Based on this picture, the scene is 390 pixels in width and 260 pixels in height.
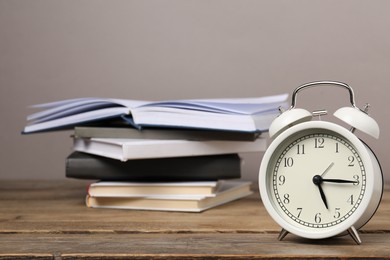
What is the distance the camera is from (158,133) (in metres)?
1.54

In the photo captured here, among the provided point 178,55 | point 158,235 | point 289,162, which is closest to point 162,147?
point 158,235

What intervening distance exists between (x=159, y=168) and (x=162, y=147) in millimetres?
66

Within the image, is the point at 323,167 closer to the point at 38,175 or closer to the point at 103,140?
the point at 103,140

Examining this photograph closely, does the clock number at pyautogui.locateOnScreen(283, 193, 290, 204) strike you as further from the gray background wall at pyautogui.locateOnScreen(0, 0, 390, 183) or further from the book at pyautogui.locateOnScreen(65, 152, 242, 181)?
the gray background wall at pyautogui.locateOnScreen(0, 0, 390, 183)

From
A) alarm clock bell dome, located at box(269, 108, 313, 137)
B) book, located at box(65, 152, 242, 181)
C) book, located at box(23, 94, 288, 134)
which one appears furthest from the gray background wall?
alarm clock bell dome, located at box(269, 108, 313, 137)

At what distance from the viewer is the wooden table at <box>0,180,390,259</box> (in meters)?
1.08

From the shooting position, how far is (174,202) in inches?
59.7

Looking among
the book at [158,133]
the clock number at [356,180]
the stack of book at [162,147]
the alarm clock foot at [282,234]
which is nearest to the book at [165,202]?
the stack of book at [162,147]

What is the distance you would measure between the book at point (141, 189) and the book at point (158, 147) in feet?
0.20

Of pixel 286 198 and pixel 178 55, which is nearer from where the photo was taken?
pixel 286 198

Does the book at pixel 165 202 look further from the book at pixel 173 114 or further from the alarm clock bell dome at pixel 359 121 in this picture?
the alarm clock bell dome at pixel 359 121

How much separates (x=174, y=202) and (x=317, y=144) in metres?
0.45

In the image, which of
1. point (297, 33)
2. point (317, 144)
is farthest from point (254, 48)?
point (317, 144)

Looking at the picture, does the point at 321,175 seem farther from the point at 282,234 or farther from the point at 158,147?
the point at 158,147
